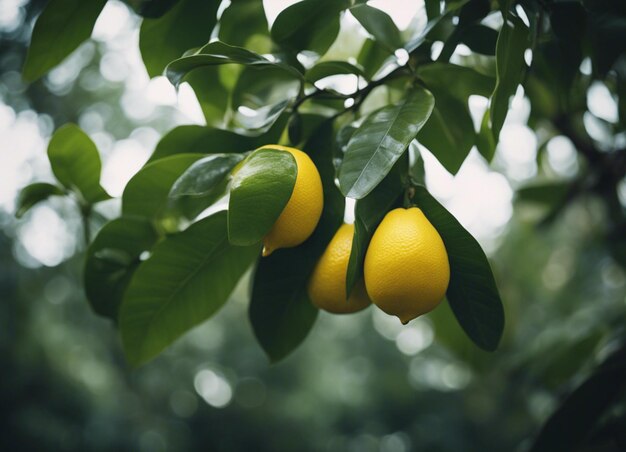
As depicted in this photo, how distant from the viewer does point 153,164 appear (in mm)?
555

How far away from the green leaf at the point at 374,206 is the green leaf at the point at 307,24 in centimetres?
18

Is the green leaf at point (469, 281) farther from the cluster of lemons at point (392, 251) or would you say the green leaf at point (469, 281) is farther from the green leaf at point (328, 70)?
the green leaf at point (328, 70)

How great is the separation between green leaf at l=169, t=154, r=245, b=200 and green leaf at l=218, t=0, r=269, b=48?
0.69 feet

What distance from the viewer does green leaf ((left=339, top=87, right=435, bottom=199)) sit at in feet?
1.44

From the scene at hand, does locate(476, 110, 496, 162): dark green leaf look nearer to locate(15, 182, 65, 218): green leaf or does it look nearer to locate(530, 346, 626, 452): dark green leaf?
locate(530, 346, 626, 452): dark green leaf

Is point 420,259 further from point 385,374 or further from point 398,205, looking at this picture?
point 385,374

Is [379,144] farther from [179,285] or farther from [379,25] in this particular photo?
[179,285]

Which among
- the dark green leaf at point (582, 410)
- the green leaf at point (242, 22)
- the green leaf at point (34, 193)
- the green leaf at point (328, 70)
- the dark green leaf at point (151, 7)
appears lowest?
the dark green leaf at point (582, 410)

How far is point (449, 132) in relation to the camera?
24.0 inches

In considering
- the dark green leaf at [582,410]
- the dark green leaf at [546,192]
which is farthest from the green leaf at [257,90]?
the dark green leaf at [546,192]

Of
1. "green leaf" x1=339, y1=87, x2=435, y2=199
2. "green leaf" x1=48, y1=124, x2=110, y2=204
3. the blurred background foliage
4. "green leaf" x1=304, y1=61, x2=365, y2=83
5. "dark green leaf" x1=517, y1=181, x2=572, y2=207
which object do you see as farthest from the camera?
the blurred background foliage

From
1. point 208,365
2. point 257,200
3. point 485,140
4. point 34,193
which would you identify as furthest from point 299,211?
point 208,365

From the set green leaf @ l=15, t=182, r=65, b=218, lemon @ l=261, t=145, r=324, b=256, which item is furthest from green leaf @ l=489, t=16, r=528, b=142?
green leaf @ l=15, t=182, r=65, b=218

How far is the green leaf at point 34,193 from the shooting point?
25.7 inches
